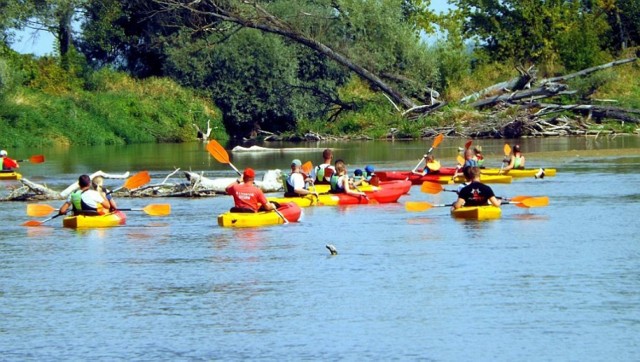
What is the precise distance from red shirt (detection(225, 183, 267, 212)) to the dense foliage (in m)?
31.8

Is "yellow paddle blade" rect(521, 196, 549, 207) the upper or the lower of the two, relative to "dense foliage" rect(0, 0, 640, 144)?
lower

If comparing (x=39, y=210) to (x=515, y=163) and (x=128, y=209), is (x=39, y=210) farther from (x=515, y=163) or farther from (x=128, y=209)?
(x=515, y=163)

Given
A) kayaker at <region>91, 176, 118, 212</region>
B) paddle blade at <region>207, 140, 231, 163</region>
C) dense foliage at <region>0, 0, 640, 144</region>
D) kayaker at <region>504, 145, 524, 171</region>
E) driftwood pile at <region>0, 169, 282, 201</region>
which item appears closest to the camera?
kayaker at <region>91, 176, 118, 212</region>

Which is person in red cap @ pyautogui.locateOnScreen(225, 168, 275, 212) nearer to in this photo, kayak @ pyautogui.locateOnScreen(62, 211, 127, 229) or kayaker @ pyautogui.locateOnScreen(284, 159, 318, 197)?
kayak @ pyautogui.locateOnScreen(62, 211, 127, 229)

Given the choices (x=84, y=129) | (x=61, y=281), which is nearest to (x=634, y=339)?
(x=61, y=281)

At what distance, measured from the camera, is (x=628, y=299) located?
48.1ft

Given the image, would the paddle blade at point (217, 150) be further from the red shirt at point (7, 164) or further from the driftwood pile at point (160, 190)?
the red shirt at point (7, 164)

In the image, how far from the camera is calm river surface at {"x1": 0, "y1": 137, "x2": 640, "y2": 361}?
12.9m

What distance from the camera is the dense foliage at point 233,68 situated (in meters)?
54.9

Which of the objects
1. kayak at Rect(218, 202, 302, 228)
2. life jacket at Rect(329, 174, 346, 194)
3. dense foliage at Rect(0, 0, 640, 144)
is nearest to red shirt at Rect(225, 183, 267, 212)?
kayak at Rect(218, 202, 302, 228)

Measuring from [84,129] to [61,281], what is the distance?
39007 mm

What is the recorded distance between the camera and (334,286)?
1602cm

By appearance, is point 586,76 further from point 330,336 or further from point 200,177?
point 330,336

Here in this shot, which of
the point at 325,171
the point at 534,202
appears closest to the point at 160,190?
the point at 325,171
